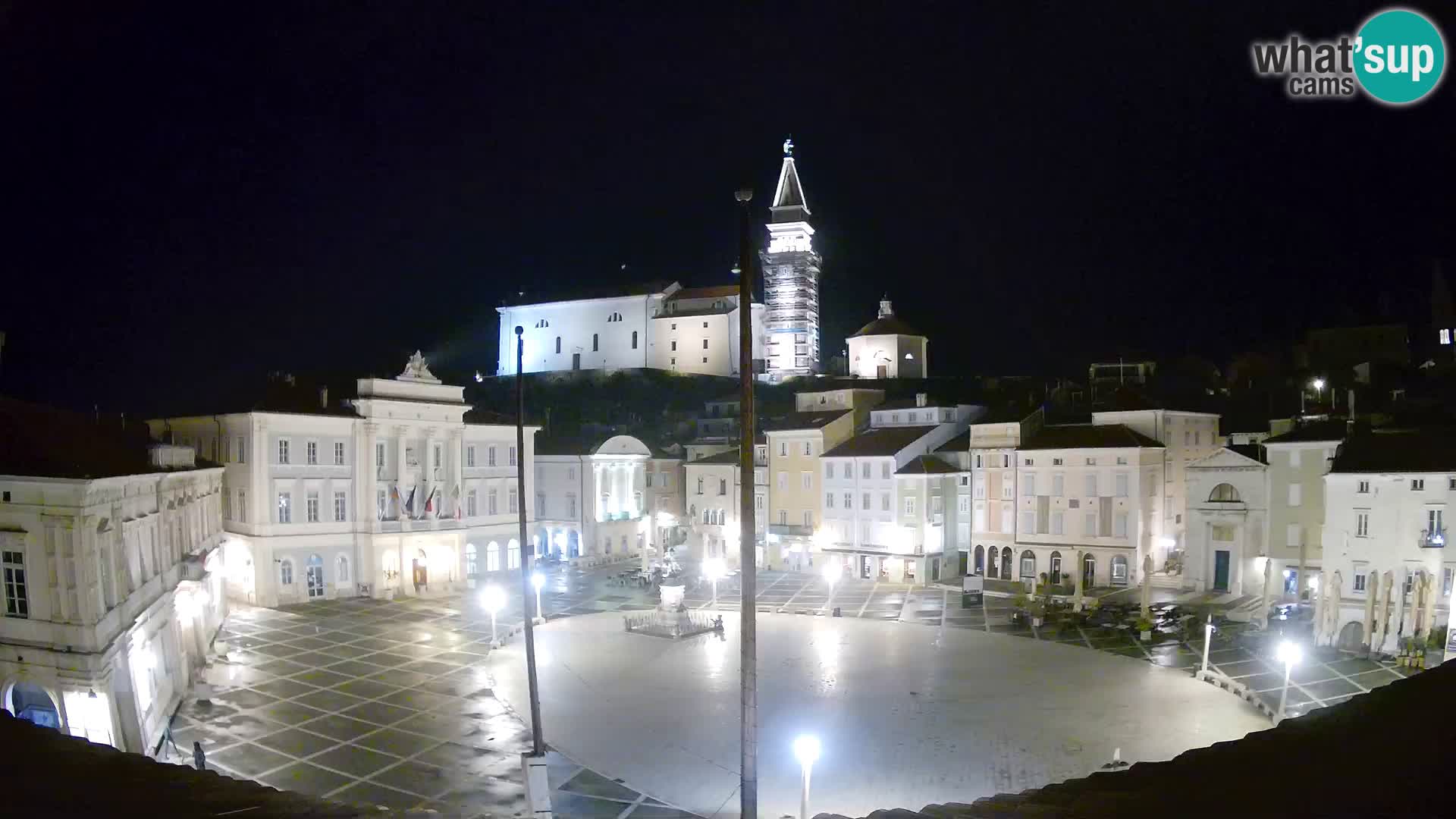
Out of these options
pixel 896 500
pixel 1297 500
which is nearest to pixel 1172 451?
pixel 1297 500

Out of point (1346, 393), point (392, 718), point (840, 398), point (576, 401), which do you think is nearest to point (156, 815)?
point (392, 718)

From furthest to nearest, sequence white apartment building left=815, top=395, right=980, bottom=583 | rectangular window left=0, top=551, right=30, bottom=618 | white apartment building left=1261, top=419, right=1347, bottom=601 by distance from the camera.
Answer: white apartment building left=815, top=395, right=980, bottom=583 → white apartment building left=1261, top=419, right=1347, bottom=601 → rectangular window left=0, top=551, right=30, bottom=618

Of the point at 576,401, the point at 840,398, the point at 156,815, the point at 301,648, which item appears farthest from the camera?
the point at 576,401

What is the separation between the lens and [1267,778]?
709cm

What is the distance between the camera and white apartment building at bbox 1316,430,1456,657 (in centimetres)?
3284

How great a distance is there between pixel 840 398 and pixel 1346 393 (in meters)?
29.6

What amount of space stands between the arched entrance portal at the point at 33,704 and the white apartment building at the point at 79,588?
0.08 feet

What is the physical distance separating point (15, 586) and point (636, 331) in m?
90.4

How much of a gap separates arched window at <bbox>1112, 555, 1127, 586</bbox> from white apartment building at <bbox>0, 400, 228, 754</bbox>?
135 feet

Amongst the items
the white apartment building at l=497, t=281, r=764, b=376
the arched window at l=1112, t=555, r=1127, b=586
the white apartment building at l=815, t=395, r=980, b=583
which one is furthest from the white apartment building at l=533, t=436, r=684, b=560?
the white apartment building at l=497, t=281, r=764, b=376

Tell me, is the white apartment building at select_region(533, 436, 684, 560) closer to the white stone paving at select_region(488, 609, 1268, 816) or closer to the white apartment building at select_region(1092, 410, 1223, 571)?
the white stone paving at select_region(488, 609, 1268, 816)

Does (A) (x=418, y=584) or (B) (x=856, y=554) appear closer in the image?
(A) (x=418, y=584)

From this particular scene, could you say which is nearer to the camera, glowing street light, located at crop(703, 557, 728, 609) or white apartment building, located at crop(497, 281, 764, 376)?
glowing street light, located at crop(703, 557, 728, 609)

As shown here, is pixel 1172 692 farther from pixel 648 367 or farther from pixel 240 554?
pixel 648 367
